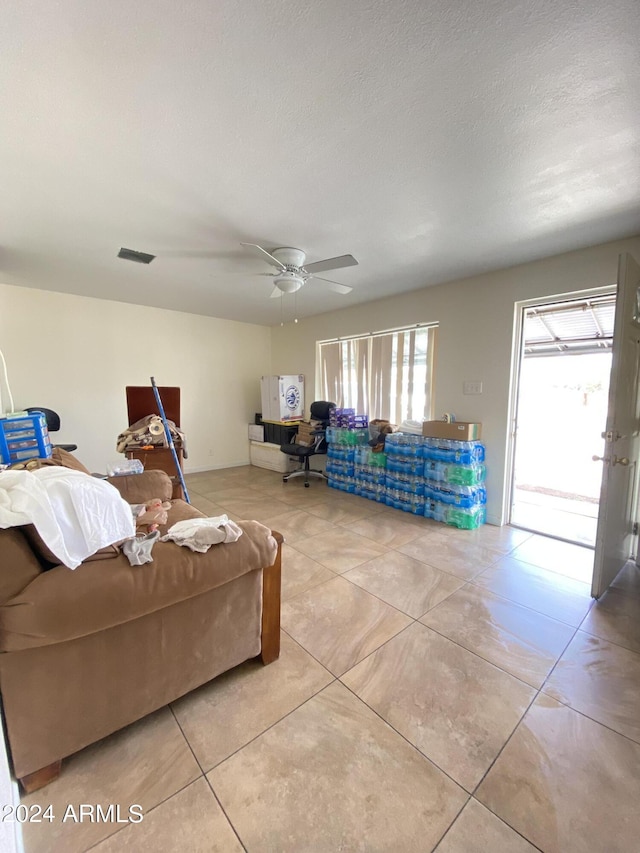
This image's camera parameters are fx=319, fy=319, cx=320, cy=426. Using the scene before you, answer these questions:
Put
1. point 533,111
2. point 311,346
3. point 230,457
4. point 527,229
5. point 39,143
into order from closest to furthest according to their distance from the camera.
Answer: point 533,111
point 39,143
point 527,229
point 311,346
point 230,457

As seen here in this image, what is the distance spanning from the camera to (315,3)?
0.97 meters

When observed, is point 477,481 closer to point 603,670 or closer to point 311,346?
point 603,670

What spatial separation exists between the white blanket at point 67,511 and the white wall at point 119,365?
315 centimetres

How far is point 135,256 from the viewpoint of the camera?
9.27ft

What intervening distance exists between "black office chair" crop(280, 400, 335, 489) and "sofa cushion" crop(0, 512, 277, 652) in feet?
10.1

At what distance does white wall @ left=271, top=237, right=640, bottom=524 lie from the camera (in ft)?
8.68

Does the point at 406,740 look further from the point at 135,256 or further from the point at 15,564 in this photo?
the point at 135,256

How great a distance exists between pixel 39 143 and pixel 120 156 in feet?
1.12

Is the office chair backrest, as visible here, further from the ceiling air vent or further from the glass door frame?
the ceiling air vent

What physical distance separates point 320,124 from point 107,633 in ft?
7.20

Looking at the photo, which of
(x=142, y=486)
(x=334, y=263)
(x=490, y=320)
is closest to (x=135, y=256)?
(x=334, y=263)

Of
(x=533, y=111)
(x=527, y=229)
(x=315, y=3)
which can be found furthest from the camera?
(x=527, y=229)

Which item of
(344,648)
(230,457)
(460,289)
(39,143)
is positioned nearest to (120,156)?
(39,143)

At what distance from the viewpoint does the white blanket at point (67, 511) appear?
977 millimetres
